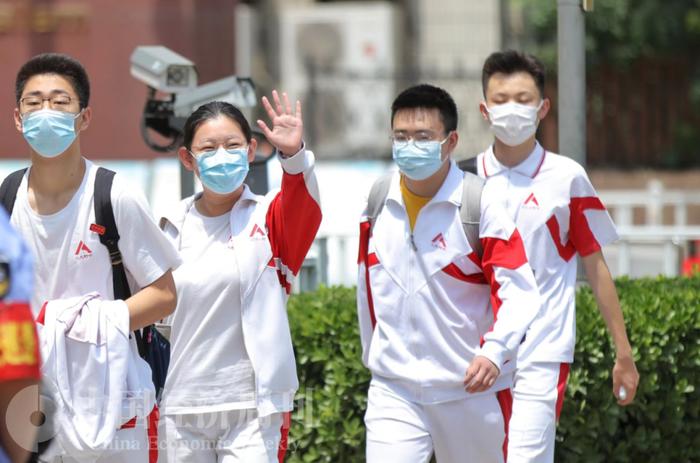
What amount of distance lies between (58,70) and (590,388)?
3133 millimetres

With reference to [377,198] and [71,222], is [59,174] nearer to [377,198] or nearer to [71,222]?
[71,222]

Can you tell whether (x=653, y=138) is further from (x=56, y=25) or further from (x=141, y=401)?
(x=141, y=401)

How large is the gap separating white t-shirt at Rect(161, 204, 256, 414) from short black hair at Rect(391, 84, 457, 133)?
88cm

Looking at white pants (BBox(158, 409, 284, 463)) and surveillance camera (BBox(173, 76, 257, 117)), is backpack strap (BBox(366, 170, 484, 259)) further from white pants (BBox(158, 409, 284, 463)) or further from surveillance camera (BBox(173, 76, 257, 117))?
surveillance camera (BBox(173, 76, 257, 117))

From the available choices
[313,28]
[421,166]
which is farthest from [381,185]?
[313,28]

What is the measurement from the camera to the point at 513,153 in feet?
18.1

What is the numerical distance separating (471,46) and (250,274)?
62.2 ft

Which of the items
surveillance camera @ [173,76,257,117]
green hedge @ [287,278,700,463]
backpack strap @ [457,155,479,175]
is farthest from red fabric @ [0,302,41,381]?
surveillance camera @ [173,76,257,117]

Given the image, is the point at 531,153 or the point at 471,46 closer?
the point at 531,153

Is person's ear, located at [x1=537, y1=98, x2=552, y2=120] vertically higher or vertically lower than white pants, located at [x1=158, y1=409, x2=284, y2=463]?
higher

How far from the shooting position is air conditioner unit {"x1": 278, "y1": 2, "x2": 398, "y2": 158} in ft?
67.2

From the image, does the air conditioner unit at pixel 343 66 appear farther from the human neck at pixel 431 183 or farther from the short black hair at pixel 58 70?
the short black hair at pixel 58 70

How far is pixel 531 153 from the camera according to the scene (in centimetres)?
550

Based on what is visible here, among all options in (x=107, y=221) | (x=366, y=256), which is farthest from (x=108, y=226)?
(x=366, y=256)
